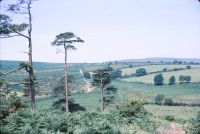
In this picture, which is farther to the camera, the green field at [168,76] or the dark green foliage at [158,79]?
the green field at [168,76]

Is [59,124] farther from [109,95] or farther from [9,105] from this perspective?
[109,95]

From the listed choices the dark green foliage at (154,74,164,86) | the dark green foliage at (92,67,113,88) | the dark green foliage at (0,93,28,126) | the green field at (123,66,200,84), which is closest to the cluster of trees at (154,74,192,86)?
the dark green foliage at (154,74,164,86)

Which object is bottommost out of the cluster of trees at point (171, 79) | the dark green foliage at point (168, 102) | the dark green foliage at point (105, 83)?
the dark green foliage at point (168, 102)

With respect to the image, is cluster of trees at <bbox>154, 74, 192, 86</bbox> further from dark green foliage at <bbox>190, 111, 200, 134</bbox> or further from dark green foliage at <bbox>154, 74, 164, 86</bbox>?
dark green foliage at <bbox>190, 111, 200, 134</bbox>

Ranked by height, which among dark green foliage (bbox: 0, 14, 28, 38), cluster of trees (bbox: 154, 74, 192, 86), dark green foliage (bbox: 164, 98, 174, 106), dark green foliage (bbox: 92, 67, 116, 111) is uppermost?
dark green foliage (bbox: 0, 14, 28, 38)

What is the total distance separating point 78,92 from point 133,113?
68690 mm

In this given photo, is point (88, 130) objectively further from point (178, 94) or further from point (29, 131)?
point (178, 94)

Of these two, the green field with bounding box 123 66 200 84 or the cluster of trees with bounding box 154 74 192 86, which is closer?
the cluster of trees with bounding box 154 74 192 86

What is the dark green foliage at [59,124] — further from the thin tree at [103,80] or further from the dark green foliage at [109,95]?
the dark green foliage at [109,95]

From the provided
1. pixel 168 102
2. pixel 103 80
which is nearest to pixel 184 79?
pixel 168 102

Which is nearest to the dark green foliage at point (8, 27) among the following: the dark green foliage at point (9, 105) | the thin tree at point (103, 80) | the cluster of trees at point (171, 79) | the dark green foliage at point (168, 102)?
Result: the dark green foliage at point (9, 105)

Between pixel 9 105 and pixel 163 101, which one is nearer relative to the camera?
pixel 9 105

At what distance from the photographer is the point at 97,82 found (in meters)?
56.3

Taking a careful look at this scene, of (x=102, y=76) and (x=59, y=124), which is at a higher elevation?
(x=102, y=76)
